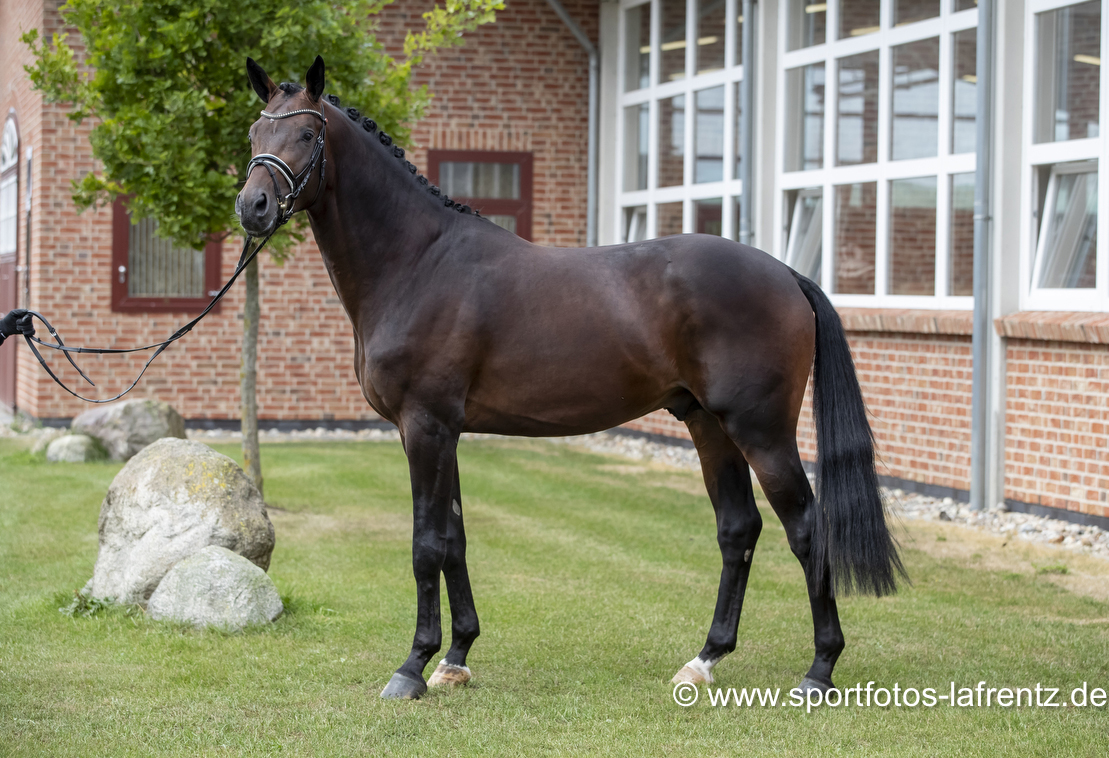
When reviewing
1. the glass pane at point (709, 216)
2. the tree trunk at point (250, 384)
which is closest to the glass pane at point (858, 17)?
the glass pane at point (709, 216)

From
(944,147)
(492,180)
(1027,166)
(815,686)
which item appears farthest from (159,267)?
(815,686)

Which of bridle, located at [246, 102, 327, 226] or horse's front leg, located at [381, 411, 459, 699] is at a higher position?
bridle, located at [246, 102, 327, 226]

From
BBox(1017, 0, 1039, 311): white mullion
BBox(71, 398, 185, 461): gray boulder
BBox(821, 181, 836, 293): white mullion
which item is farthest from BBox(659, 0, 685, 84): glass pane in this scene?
BBox(71, 398, 185, 461): gray boulder

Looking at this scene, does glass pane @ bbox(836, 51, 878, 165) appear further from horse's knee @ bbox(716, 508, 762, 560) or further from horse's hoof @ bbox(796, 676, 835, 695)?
horse's hoof @ bbox(796, 676, 835, 695)

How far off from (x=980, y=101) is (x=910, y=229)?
4.97 ft

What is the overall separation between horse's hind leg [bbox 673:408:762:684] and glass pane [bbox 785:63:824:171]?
21.7ft

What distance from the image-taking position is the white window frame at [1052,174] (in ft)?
25.9

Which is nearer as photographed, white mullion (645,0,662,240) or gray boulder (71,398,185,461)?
gray boulder (71,398,185,461)

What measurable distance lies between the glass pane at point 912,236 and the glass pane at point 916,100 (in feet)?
0.92

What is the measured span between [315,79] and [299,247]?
30.9 feet

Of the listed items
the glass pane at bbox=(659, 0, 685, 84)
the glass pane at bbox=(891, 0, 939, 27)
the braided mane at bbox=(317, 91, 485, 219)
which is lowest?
the braided mane at bbox=(317, 91, 485, 219)

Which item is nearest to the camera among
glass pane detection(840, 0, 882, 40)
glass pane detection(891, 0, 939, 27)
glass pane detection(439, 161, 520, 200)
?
glass pane detection(891, 0, 939, 27)

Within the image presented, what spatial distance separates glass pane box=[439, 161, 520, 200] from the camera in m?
14.1

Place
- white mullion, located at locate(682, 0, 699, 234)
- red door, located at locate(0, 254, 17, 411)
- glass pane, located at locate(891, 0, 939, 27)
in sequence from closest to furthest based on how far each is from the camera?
glass pane, located at locate(891, 0, 939, 27)
white mullion, located at locate(682, 0, 699, 234)
red door, located at locate(0, 254, 17, 411)
